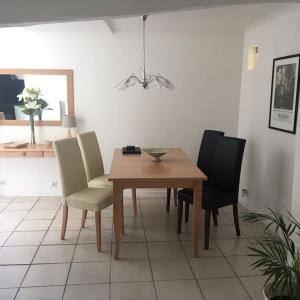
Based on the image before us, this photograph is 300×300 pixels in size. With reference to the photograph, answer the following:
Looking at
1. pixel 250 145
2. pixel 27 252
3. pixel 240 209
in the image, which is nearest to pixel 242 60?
pixel 250 145

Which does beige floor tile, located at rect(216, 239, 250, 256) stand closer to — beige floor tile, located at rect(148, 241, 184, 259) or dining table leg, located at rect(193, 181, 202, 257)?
dining table leg, located at rect(193, 181, 202, 257)

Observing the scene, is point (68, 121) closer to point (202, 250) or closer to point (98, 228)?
point (98, 228)

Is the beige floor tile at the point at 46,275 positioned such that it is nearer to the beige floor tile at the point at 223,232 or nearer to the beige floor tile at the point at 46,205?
the beige floor tile at the point at 46,205

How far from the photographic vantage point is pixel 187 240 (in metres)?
3.16

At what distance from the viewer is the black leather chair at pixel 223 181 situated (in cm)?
296

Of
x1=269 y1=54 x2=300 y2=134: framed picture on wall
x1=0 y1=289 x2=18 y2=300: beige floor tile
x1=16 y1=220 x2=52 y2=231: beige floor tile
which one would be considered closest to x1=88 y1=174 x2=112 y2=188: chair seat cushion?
x1=16 y1=220 x2=52 y2=231: beige floor tile

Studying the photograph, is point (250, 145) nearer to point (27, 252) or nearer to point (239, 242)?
point (239, 242)

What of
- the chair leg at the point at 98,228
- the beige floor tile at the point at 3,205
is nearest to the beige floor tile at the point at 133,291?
the chair leg at the point at 98,228

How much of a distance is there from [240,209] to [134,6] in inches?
118

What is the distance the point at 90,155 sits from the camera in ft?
11.9

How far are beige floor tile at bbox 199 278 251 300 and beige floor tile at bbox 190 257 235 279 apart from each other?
73mm

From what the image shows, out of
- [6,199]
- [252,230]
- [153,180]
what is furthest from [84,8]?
[6,199]

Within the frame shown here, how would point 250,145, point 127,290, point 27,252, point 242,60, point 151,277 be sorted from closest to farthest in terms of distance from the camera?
point 127,290
point 151,277
point 27,252
point 250,145
point 242,60

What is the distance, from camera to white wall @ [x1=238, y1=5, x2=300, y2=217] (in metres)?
2.97
